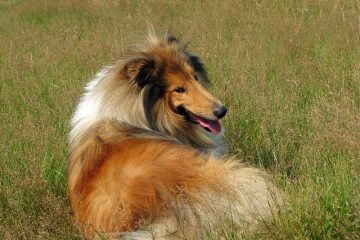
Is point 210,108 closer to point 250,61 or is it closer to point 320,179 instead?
point 320,179

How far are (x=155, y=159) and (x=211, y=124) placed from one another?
1.01 meters

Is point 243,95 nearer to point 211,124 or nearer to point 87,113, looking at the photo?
point 211,124

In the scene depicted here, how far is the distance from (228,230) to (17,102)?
12.8 ft

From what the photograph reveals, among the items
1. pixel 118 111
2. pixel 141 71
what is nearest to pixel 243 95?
pixel 141 71

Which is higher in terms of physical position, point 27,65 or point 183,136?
point 183,136

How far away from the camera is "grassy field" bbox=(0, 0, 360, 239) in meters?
3.12

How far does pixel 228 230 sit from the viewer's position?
8.81 ft

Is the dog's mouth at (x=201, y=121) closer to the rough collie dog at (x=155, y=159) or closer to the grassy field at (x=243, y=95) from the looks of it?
the rough collie dog at (x=155, y=159)

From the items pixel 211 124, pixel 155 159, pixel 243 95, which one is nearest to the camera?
pixel 155 159

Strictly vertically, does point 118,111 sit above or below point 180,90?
below

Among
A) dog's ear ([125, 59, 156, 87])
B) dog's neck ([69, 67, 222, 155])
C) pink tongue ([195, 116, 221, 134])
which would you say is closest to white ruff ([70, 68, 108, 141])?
dog's neck ([69, 67, 222, 155])

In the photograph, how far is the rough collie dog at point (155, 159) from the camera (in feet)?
9.02

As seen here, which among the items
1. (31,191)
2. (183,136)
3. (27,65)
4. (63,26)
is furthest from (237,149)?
(63,26)

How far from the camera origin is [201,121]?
4023 millimetres
